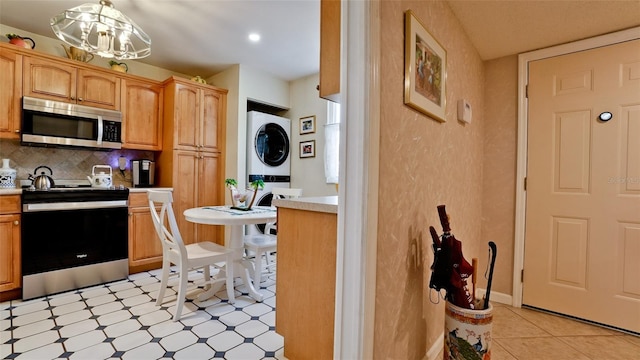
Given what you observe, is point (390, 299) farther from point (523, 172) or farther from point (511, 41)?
point (511, 41)

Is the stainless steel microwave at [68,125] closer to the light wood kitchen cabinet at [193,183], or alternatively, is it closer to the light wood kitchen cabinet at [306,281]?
the light wood kitchen cabinet at [193,183]

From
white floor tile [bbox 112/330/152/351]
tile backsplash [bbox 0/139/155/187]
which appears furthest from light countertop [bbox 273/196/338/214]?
tile backsplash [bbox 0/139/155/187]

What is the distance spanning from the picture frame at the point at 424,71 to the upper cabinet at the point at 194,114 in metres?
2.90

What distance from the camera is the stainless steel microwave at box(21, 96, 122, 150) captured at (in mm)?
2568

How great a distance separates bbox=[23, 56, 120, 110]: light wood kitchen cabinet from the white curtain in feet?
7.87

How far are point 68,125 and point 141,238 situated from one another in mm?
1323

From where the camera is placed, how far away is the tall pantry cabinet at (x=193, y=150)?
130 inches

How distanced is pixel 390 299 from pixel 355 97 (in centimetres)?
86

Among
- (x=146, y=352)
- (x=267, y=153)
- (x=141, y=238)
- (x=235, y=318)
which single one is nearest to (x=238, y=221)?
(x=235, y=318)

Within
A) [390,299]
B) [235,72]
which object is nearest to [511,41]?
[390,299]

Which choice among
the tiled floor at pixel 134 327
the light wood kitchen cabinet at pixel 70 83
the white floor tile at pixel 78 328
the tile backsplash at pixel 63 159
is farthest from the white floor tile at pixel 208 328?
the light wood kitchen cabinet at pixel 70 83

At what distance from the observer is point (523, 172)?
234 cm

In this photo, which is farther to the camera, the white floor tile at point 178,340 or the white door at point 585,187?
the white door at point 585,187

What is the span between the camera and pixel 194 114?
346cm
